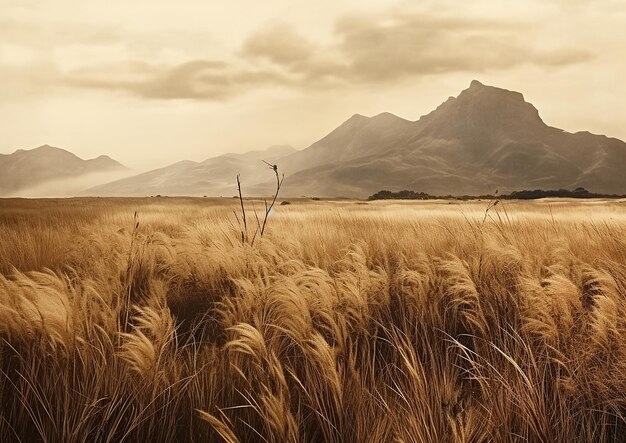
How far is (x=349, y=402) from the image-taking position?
2.02m

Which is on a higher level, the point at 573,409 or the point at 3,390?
the point at 3,390

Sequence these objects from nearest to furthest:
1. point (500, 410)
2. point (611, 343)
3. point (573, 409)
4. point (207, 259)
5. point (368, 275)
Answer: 1. point (500, 410)
2. point (573, 409)
3. point (611, 343)
4. point (368, 275)
5. point (207, 259)

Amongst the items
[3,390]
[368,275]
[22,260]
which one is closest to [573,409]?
[368,275]

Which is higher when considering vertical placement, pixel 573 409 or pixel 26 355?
pixel 26 355

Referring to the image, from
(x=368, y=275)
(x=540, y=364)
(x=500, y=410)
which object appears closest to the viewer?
(x=500, y=410)

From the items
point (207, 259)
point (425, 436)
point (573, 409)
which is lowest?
point (573, 409)

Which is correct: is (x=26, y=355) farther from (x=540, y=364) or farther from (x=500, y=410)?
(x=540, y=364)

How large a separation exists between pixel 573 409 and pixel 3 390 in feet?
8.89

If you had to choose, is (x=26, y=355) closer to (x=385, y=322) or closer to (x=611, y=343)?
(x=385, y=322)

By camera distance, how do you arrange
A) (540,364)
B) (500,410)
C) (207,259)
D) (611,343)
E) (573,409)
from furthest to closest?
(207,259)
(611,343)
(540,364)
(573,409)
(500,410)

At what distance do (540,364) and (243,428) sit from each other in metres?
1.56

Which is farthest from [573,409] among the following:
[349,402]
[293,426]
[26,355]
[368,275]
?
[26,355]

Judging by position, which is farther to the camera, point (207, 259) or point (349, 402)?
point (207, 259)

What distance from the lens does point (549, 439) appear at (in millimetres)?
1777
